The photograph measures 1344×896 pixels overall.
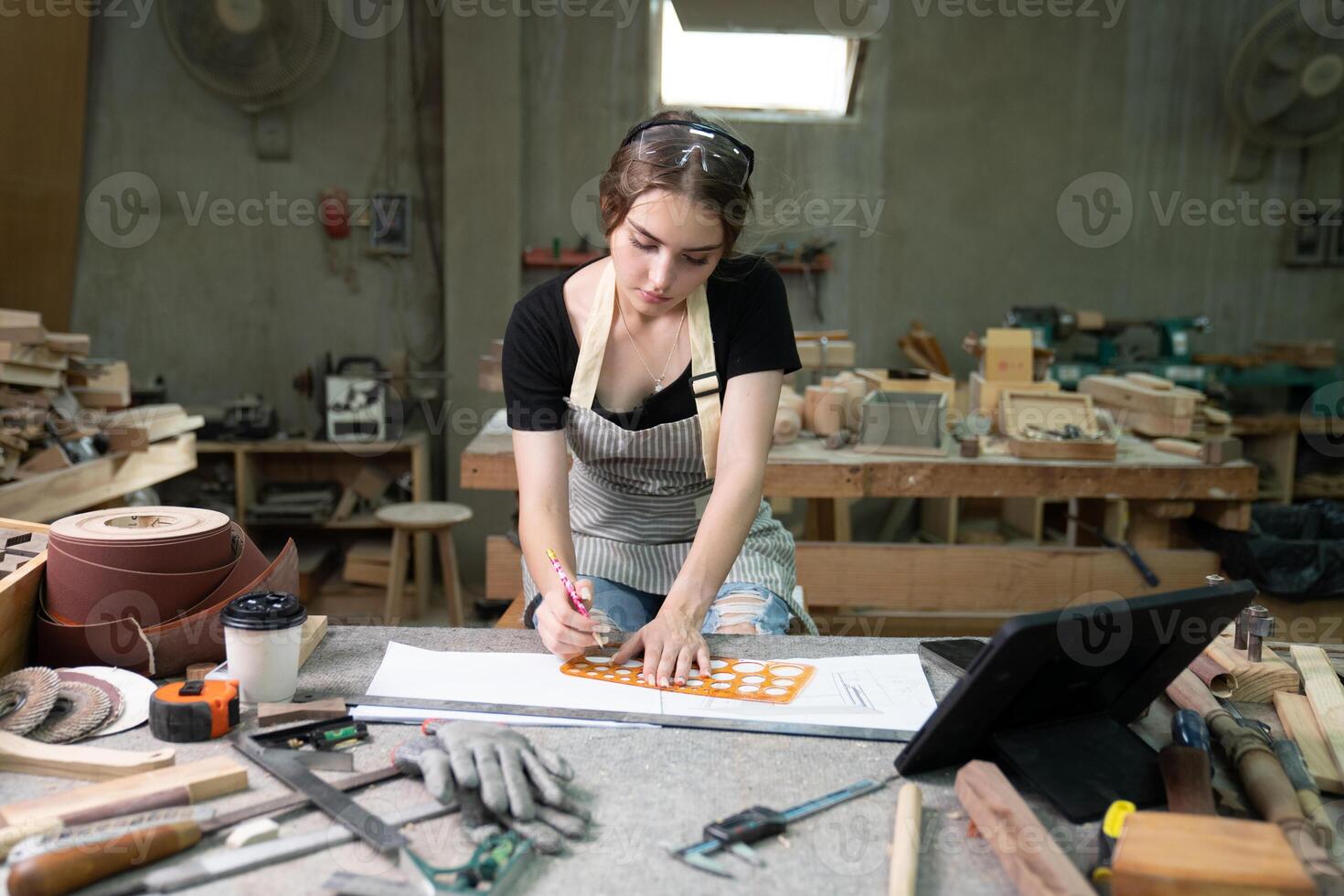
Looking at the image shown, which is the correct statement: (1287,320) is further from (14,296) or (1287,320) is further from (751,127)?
(14,296)

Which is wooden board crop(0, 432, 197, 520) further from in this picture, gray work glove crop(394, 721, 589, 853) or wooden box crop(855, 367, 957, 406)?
wooden box crop(855, 367, 957, 406)

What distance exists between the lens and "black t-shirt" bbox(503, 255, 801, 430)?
1974 mm

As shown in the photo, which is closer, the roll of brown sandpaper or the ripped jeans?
the roll of brown sandpaper

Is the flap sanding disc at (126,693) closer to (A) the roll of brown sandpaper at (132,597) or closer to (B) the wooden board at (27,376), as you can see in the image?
(A) the roll of brown sandpaper at (132,597)

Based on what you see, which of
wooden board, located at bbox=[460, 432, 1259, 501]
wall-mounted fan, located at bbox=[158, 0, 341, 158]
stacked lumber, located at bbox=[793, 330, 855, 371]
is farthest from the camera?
wall-mounted fan, located at bbox=[158, 0, 341, 158]

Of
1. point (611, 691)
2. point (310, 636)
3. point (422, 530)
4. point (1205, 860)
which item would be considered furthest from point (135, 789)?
point (422, 530)

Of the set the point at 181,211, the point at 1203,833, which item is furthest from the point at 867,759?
the point at 181,211

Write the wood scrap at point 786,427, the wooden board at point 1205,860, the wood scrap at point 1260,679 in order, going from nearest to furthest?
the wooden board at point 1205,860 < the wood scrap at point 1260,679 < the wood scrap at point 786,427

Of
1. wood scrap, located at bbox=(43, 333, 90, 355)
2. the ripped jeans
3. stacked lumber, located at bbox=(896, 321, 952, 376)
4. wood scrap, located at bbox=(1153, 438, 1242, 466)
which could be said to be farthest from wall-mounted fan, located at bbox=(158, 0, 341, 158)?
wood scrap, located at bbox=(1153, 438, 1242, 466)

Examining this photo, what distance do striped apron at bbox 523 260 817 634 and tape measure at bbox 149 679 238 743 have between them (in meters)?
0.82

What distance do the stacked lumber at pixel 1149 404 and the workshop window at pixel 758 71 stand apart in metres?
2.24

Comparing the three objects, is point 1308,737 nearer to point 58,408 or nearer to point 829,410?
point 829,410

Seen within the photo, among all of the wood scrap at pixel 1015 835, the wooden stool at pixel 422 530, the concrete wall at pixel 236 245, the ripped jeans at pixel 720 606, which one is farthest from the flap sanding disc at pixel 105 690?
the concrete wall at pixel 236 245

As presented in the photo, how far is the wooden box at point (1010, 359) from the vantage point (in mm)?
3770
